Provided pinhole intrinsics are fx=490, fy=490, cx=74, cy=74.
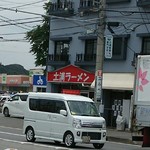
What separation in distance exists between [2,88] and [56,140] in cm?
8593

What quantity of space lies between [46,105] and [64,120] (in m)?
1.50

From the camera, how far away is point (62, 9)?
3516 cm

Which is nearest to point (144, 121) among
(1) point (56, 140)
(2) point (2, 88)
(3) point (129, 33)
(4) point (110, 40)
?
(1) point (56, 140)

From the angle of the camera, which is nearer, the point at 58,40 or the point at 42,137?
the point at 42,137

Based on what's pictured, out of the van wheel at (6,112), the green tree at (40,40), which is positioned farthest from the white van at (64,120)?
the green tree at (40,40)

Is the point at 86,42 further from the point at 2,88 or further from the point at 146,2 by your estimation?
the point at 2,88

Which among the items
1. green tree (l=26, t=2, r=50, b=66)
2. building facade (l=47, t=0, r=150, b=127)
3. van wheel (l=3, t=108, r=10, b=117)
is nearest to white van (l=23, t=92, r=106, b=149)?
building facade (l=47, t=0, r=150, b=127)

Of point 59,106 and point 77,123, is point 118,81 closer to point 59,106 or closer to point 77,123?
point 59,106

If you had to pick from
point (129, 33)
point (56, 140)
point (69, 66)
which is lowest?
point (56, 140)

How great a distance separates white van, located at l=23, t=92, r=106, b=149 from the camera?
1841 cm

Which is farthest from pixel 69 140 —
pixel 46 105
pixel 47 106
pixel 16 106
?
pixel 16 106

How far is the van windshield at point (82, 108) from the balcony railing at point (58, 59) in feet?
52.8

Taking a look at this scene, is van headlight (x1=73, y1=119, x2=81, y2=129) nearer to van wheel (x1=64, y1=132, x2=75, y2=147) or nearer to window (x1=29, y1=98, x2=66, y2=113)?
van wheel (x1=64, y1=132, x2=75, y2=147)

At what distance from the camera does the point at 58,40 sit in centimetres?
3662
